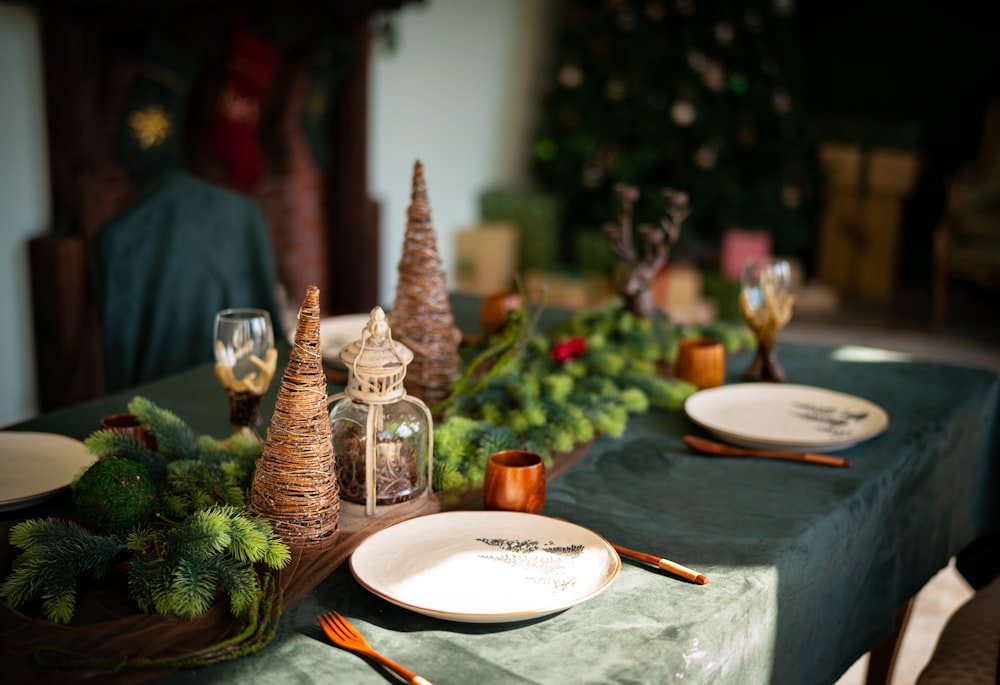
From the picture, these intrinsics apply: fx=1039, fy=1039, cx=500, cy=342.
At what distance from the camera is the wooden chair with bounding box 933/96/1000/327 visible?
493 cm

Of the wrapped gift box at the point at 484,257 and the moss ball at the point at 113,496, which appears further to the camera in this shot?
the wrapped gift box at the point at 484,257

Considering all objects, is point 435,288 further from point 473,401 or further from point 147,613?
point 147,613

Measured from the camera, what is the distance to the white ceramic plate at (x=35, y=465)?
3.87ft

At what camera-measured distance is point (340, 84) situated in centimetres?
400

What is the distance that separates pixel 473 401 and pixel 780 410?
19.0 inches

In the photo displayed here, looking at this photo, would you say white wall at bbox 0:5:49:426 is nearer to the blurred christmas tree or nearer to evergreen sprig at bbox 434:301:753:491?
evergreen sprig at bbox 434:301:753:491

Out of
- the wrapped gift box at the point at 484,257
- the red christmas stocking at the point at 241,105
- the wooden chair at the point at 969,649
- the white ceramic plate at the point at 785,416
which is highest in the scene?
the red christmas stocking at the point at 241,105

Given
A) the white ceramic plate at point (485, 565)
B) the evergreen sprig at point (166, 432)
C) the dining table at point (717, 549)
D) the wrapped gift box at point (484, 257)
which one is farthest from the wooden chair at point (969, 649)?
the wrapped gift box at point (484, 257)

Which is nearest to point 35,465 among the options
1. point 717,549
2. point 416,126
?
point 717,549

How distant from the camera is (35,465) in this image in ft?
4.18

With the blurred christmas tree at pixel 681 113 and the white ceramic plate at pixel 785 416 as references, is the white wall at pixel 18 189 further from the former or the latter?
the blurred christmas tree at pixel 681 113

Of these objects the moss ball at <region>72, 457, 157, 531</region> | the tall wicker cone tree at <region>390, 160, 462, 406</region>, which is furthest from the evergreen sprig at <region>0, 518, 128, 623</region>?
the tall wicker cone tree at <region>390, 160, 462, 406</region>

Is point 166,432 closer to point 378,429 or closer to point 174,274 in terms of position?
point 378,429

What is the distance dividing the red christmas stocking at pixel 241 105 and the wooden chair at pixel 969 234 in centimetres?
336
